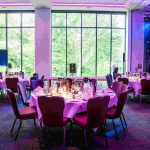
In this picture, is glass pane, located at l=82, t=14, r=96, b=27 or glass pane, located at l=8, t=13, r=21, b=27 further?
glass pane, located at l=82, t=14, r=96, b=27

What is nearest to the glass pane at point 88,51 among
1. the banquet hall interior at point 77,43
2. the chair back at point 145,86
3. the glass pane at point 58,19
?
the banquet hall interior at point 77,43

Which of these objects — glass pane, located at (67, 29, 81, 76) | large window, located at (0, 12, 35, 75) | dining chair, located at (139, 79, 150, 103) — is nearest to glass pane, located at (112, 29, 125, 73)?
glass pane, located at (67, 29, 81, 76)

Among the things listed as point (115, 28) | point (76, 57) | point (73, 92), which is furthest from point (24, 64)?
point (73, 92)

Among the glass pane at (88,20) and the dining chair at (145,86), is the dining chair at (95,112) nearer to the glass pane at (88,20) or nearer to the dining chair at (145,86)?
the dining chair at (145,86)

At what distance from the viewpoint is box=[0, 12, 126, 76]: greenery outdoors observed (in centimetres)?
1570

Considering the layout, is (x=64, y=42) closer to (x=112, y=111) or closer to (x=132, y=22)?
(x=132, y=22)

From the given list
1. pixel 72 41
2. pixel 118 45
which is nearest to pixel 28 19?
pixel 72 41

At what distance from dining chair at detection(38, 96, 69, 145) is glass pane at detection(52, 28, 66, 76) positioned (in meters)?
11.3

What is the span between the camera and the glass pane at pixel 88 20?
1578 cm

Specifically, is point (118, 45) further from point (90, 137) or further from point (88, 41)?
point (90, 137)

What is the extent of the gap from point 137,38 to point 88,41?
2865 mm

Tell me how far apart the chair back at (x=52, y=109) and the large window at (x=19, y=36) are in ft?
Answer: 37.0

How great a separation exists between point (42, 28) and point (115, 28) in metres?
4.15

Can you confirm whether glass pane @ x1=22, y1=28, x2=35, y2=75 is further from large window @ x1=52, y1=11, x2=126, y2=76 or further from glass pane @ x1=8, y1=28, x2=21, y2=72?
large window @ x1=52, y1=11, x2=126, y2=76
